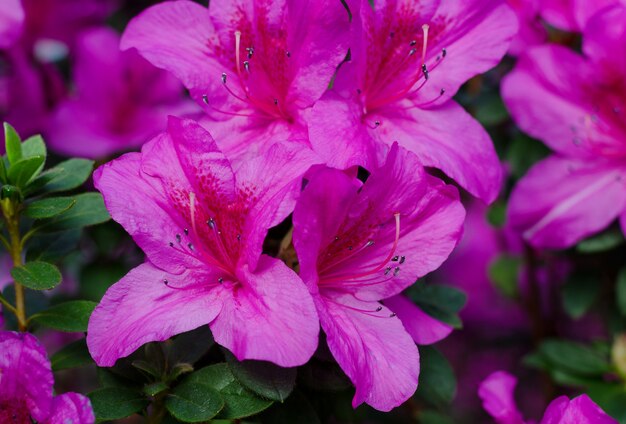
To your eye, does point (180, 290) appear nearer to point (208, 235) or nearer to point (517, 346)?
point (208, 235)

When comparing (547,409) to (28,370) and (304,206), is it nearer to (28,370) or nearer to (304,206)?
(304,206)

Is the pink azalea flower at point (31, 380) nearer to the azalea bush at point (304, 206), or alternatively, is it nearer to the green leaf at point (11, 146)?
the azalea bush at point (304, 206)

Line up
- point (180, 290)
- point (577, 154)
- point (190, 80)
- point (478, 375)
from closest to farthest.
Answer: point (180, 290) → point (190, 80) → point (577, 154) → point (478, 375)

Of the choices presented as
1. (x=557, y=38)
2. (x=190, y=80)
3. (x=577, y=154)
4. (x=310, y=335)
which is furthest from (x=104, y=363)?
(x=557, y=38)

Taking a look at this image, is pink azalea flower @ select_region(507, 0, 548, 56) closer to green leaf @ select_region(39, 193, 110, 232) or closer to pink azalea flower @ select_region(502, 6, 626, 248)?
pink azalea flower @ select_region(502, 6, 626, 248)

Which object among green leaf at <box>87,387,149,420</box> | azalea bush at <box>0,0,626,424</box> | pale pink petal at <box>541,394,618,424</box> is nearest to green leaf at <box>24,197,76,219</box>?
azalea bush at <box>0,0,626,424</box>

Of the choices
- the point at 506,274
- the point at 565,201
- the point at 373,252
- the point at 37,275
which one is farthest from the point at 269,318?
the point at 506,274
